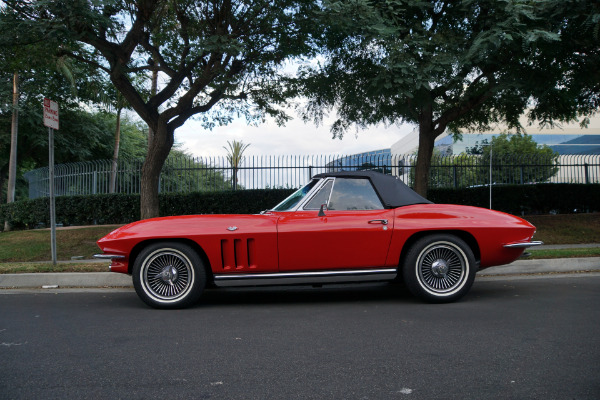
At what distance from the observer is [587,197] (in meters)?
15.7

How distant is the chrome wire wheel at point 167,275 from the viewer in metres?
5.57

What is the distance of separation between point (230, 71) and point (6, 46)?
15.4 feet

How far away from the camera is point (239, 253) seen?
5.53 m

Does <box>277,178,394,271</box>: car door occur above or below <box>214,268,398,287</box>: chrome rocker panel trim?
above

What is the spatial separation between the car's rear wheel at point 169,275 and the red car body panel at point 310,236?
131 millimetres

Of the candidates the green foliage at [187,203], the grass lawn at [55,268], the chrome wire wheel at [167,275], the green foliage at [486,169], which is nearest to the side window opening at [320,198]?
the chrome wire wheel at [167,275]

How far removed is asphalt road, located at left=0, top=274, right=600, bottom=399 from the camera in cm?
301

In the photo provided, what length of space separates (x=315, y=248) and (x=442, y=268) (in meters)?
1.44

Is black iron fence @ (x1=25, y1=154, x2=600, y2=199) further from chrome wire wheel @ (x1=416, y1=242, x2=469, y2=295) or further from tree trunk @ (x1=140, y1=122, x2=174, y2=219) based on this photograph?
chrome wire wheel @ (x1=416, y1=242, x2=469, y2=295)

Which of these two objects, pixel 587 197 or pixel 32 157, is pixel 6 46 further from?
pixel 32 157

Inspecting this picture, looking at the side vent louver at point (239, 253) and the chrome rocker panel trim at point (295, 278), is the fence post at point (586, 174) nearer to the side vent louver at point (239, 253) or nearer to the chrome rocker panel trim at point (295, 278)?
the chrome rocker panel trim at point (295, 278)

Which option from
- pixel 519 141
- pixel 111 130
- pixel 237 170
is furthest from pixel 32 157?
pixel 519 141

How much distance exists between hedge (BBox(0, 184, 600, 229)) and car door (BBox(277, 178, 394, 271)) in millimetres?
9364

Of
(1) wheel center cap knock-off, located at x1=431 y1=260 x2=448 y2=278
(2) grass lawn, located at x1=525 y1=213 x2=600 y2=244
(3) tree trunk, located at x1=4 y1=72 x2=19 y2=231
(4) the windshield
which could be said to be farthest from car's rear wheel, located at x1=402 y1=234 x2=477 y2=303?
(3) tree trunk, located at x1=4 y1=72 x2=19 y2=231
